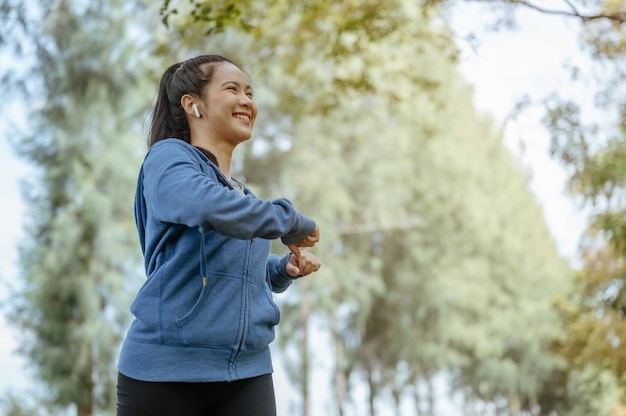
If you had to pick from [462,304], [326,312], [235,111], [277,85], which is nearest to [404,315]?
[462,304]

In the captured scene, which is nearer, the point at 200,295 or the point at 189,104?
the point at 200,295

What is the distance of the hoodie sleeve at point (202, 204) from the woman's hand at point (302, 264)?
23 cm

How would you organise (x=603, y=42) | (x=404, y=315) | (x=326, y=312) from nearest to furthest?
(x=603, y=42)
(x=326, y=312)
(x=404, y=315)

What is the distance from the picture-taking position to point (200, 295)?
168cm

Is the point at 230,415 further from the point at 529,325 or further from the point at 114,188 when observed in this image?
the point at 529,325

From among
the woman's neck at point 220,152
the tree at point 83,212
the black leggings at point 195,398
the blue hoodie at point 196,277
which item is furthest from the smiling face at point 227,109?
the tree at point 83,212

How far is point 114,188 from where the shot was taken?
12555 mm

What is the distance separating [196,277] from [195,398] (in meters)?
0.25

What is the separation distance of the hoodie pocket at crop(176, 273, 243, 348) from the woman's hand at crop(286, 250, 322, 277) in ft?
0.94

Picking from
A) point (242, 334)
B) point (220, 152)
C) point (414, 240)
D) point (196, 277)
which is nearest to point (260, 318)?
point (242, 334)

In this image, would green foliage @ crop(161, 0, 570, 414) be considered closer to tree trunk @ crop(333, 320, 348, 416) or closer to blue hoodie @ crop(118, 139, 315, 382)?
tree trunk @ crop(333, 320, 348, 416)

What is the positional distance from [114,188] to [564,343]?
27.9 feet

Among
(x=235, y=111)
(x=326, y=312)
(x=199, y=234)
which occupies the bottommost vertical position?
(x=199, y=234)

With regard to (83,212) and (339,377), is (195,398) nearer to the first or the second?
(83,212)
